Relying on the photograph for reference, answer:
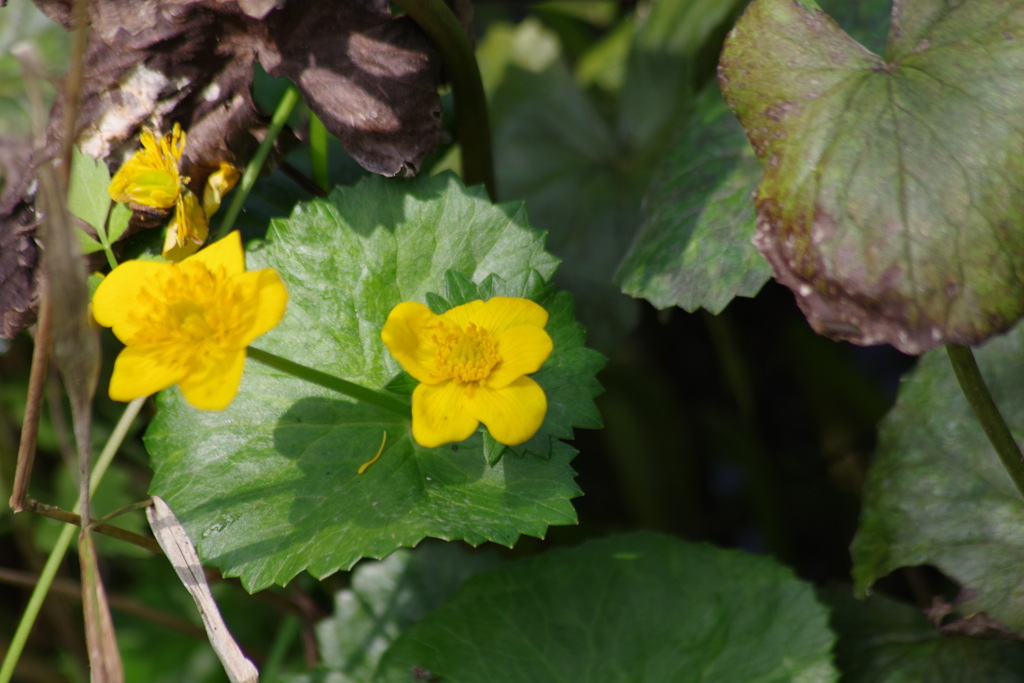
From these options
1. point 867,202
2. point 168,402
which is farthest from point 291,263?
point 867,202

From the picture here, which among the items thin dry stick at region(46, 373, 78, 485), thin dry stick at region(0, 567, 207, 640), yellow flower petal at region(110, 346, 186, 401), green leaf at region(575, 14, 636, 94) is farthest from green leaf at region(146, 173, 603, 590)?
green leaf at region(575, 14, 636, 94)

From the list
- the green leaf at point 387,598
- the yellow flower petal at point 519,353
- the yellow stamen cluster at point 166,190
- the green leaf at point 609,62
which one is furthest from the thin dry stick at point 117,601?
the green leaf at point 609,62

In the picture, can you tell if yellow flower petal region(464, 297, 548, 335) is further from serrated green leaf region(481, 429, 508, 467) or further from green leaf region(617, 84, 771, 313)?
green leaf region(617, 84, 771, 313)

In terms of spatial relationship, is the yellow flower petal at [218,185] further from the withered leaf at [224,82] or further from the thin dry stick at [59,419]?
the thin dry stick at [59,419]

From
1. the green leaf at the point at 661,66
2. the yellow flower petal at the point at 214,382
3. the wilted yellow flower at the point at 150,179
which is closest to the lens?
the yellow flower petal at the point at 214,382

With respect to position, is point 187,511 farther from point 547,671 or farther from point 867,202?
point 867,202

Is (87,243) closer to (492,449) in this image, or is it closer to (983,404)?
(492,449)

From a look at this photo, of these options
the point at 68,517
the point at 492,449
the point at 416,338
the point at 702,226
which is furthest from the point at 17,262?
the point at 702,226
